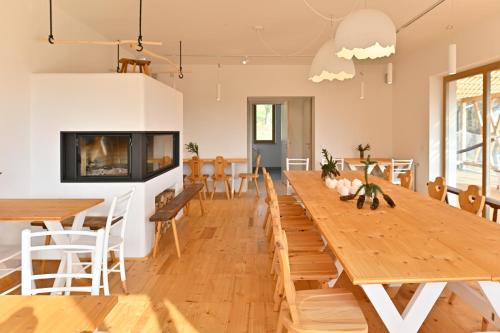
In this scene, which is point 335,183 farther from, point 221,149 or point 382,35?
point 221,149

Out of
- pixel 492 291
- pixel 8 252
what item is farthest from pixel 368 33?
pixel 8 252

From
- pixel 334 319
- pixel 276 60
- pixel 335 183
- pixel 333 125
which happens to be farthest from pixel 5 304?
pixel 333 125

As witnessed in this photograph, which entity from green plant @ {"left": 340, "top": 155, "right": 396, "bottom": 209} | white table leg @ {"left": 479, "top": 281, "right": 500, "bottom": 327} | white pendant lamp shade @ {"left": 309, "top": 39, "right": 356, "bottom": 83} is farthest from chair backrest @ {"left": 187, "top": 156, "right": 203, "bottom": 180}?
white table leg @ {"left": 479, "top": 281, "right": 500, "bottom": 327}

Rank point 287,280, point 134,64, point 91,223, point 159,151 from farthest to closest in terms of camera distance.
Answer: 1. point 159,151
2. point 134,64
3. point 91,223
4. point 287,280

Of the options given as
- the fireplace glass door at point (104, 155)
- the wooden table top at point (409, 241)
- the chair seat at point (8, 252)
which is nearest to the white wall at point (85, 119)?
the fireplace glass door at point (104, 155)

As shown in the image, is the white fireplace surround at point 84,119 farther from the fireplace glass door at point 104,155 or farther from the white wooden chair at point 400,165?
the white wooden chair at point 400,165

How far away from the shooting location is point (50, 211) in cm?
295

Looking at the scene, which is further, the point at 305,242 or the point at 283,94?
the point at 283,94

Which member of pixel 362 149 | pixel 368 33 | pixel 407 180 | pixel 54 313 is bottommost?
pixel 54 313

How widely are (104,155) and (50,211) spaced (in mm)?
1556

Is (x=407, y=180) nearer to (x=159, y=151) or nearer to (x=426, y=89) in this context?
(x=159, y=151)

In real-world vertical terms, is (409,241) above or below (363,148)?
below

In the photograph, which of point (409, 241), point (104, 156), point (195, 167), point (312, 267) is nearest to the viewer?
point (409, 241)

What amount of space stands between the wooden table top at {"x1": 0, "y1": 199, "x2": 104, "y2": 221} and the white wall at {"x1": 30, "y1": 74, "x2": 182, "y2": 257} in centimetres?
87
